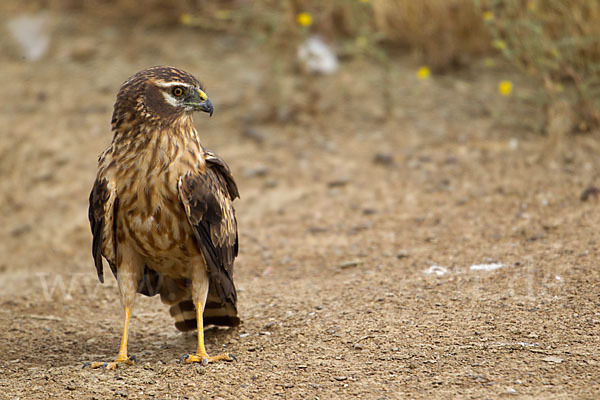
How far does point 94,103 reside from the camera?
32.2ft

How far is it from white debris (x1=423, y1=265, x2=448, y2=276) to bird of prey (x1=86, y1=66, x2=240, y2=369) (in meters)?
1.66

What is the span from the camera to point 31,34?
36.8ft

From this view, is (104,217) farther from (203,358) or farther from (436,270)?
(436,270)

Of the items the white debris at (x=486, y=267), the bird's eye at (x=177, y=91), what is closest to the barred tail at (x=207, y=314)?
the bird's eye at (x=177, y=91)

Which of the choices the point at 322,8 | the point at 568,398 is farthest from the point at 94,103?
the point at 568,398

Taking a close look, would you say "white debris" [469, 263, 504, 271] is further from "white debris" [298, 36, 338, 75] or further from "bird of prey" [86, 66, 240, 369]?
"white debris" [298, 36, 338, 75]

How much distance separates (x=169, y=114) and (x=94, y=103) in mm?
5775

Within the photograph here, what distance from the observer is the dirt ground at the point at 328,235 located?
4.16 meters

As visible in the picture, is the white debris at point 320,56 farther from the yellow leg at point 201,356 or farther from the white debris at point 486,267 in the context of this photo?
the yellow leg at point 201,356

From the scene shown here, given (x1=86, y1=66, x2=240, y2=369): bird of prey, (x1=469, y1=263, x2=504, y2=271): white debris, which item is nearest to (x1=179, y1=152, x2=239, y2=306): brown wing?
(x1=86, y1=66, x2=240, y2=369): bird of prey

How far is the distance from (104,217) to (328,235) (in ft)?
9.47

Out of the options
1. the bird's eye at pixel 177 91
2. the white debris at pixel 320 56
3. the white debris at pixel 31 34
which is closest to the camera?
the bird's eye at pixel 177 91

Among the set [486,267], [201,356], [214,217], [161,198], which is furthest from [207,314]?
[486,267]

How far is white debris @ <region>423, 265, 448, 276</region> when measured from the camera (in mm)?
5535
